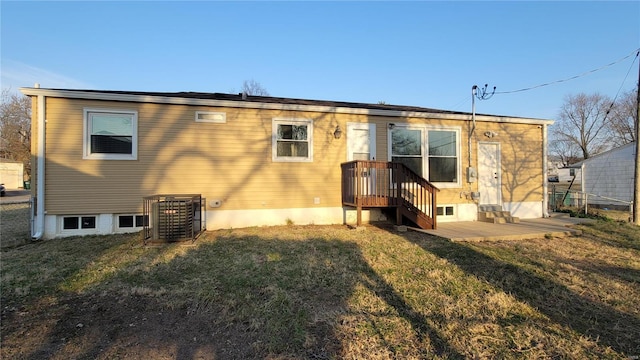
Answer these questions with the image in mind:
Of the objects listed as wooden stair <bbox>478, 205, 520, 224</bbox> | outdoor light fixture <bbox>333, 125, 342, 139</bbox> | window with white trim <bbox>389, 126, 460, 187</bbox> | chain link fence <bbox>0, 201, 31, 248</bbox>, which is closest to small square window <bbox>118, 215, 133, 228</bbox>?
chain link fence <bbox>0, 201, 31, 248</bbox>

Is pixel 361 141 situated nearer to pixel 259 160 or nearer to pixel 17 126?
pixel 259 160

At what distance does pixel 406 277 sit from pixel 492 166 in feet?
22.5

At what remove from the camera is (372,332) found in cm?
286

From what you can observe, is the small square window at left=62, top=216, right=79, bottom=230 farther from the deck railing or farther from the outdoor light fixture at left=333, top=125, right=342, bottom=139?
the outdoor light fixture at left=333, top=125, right=342, bottom=139

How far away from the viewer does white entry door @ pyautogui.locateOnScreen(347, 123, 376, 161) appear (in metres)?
8.46

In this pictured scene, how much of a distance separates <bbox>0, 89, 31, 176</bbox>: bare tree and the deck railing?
37574mm

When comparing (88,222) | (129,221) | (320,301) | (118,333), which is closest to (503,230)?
(320,301)

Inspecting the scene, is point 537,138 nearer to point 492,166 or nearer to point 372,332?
point 492,166

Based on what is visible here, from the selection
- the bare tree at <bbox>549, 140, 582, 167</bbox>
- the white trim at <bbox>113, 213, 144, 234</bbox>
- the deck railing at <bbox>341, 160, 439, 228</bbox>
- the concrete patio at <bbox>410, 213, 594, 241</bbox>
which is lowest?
the concrete patio at <bbox>410, 213, 594, 241</bbox>

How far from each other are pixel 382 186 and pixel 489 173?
381cm

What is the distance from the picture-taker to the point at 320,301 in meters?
3.53

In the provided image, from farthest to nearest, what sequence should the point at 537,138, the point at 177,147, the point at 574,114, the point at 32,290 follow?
the point at 574,114 < the point at 537,138 < the point at 177,147 < the point at 32,290

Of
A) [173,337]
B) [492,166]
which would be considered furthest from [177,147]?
[492,166]

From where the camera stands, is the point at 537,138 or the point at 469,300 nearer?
the point at 469,300
